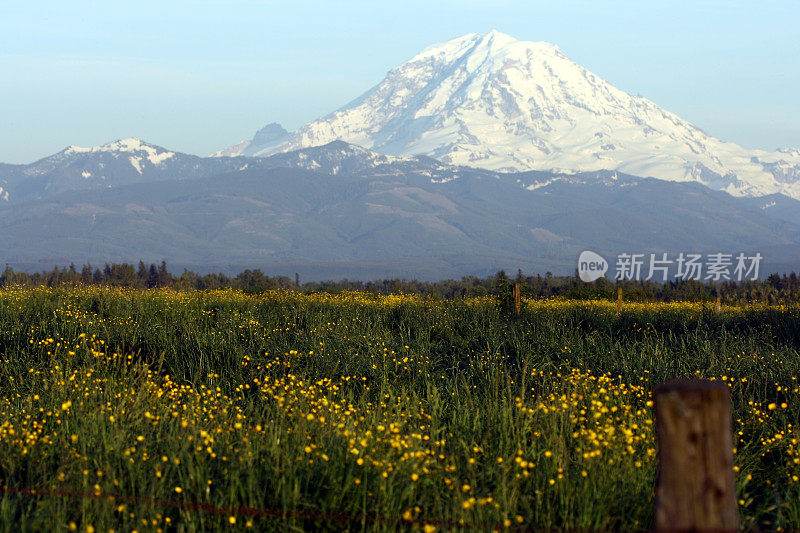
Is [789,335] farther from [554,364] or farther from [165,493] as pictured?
[165,493]

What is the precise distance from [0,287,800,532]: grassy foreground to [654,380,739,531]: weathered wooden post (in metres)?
1.47

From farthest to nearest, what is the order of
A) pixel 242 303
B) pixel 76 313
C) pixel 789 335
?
1. pixel 242 303
2. pixel 789 335
3. pixel 76 313

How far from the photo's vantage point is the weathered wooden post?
4195 mm

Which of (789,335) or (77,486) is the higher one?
(789,335)

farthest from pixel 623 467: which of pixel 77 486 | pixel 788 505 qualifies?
pixel 77 486

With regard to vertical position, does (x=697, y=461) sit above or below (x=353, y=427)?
above

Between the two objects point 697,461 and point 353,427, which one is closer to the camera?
point 697,461

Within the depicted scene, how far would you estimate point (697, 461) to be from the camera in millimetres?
4250

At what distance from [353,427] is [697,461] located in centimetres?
368

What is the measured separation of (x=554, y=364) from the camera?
503 inches

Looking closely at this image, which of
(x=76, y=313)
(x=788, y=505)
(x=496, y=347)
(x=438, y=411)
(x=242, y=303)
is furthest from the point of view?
(x=242, y=303)

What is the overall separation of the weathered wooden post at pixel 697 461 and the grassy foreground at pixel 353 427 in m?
1.47

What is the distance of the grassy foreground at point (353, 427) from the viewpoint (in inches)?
236

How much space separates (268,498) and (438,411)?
3.39 metres
